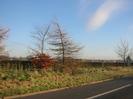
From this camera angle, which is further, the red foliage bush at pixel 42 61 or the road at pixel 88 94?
the red foliage bush at pixel 42 61

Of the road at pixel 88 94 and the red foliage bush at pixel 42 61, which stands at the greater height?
the red foliage bush at pixel 42 61

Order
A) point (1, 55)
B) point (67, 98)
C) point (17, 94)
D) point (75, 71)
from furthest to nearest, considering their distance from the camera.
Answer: point (75, 71)
point (1, 55)
point (17, 94)
point (67, 98)

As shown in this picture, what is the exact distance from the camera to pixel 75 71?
38938 millimetres

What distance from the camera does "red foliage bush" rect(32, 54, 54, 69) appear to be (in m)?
35.5

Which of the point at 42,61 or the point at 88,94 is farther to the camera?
the point at 42,61

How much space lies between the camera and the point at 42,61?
35.7 meters

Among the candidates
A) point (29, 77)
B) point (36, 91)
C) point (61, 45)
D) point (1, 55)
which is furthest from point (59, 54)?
point (36, 91)

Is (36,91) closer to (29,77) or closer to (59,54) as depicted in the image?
(29,77)

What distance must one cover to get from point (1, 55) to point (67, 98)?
15218 millimetres

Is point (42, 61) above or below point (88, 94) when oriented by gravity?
above

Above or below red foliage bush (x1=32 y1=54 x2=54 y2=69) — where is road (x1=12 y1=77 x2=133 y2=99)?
below

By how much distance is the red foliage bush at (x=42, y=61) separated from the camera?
116ft

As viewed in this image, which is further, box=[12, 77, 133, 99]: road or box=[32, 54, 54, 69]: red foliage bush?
box=[32, 54, 54, 69]: red foliage bush

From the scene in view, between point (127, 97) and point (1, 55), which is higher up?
point (1, 55)
